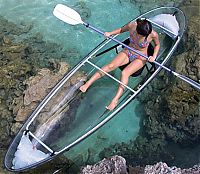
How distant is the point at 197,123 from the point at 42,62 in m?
3.28

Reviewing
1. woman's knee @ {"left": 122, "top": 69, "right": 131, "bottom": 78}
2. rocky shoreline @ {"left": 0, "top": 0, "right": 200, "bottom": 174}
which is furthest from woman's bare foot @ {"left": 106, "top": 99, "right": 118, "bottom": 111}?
rocky shoreline @ {"left": 0, "top": 0, "right": 200, "bottom": 174}

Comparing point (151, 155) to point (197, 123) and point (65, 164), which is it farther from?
point (65, 164)

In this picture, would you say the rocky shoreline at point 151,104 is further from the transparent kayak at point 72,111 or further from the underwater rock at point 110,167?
the underwater rock at point 110,167

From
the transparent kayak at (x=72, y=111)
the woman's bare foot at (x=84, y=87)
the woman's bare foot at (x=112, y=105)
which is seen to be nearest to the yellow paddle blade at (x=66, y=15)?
the transparent kayak at (x=72, y=111)

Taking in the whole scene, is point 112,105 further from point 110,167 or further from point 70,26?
point 70,26

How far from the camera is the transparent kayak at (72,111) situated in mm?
6141

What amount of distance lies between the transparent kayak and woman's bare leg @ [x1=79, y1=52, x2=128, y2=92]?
112 millimetres

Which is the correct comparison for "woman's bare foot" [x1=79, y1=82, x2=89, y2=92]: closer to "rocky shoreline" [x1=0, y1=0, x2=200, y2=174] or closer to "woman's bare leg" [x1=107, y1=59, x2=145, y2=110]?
"woman's bare leg" [x1=107, y1=59, x2=145, y2=110]

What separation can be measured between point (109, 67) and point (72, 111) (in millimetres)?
975

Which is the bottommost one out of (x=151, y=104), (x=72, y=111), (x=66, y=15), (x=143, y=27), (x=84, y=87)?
(x=151, y=104)

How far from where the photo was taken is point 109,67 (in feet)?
22.0

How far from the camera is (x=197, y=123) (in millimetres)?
6863

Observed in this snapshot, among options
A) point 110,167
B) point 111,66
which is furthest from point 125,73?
point 110,167

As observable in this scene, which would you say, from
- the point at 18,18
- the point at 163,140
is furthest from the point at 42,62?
the point at 163,140
